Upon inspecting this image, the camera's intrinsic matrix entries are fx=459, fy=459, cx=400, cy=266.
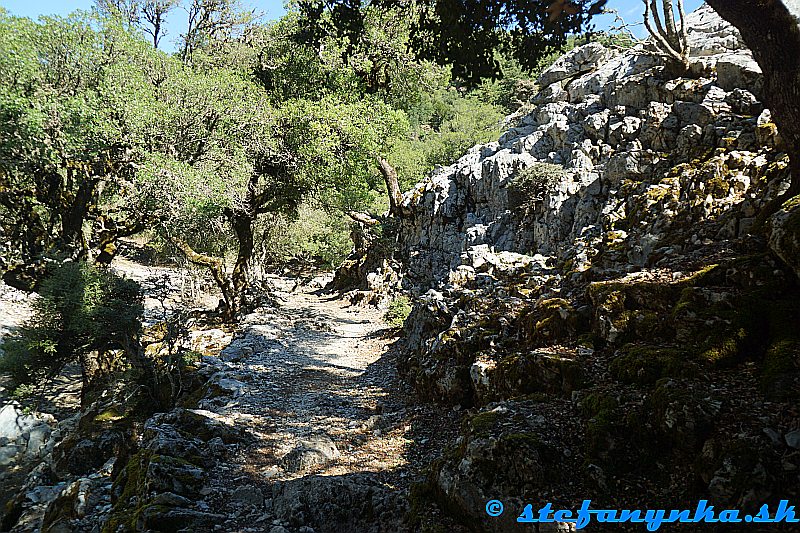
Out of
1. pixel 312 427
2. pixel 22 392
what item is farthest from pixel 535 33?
pixel 22 392

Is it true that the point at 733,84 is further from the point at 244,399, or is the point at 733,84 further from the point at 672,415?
the point at 244,399

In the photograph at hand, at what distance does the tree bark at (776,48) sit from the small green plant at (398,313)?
12249 millimetres

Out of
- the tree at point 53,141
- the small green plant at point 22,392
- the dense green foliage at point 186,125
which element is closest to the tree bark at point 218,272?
the dense green foliage at point 186,125

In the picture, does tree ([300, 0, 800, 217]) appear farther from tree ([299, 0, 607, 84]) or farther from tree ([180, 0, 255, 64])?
tree ([180, 0, 255, 64])

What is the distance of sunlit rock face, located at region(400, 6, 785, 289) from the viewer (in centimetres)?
856

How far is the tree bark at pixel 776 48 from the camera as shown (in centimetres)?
495

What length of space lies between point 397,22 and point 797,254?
1786 centimetres

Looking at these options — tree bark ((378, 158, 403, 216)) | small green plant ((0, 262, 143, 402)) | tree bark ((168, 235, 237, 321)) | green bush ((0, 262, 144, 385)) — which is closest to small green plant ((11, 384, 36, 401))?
small green plant ((0, 262, 143, 402))

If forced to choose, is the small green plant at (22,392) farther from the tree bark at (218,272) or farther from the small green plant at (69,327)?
the tree bark at (218,272)

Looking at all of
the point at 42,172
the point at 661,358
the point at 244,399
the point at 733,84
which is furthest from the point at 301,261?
the point at 661,358

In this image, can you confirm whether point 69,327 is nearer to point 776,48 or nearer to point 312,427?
point 312,427

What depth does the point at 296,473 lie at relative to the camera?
655cm

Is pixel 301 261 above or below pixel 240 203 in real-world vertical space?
below

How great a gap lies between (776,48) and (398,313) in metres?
13.7
